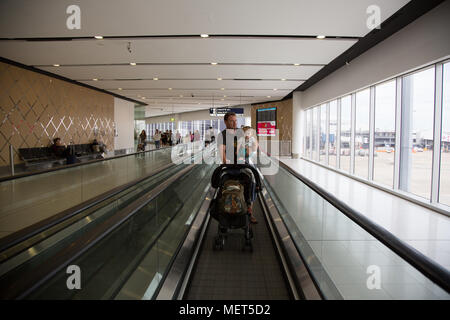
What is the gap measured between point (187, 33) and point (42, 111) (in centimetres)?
836

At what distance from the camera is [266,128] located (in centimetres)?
2111

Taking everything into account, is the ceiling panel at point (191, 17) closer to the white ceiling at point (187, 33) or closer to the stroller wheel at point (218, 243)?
the white ceiling at point (187, 33)

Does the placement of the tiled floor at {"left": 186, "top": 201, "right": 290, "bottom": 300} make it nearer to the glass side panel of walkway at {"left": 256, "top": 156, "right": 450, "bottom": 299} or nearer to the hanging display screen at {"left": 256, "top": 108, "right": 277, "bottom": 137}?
the glass side panel of walkway at {"left": 256, "top": 156, "right": 450, "bottom": 299}

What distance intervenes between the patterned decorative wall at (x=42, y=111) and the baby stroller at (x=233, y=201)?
952 centimetres

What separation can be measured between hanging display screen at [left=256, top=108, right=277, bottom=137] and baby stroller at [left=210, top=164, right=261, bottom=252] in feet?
56.1

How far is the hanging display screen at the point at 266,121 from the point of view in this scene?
2059cm

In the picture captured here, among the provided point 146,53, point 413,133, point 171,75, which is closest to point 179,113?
point 171,75

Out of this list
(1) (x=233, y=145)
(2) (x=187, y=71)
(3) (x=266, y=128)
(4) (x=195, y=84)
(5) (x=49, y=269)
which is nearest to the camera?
(5) (x=49, y=269)

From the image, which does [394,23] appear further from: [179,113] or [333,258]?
[179,113]

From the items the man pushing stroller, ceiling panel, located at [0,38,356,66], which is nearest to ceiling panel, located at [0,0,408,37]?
ceiling panel, located at [0,38,356,66]

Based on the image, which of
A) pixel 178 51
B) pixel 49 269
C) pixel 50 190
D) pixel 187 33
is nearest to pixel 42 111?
pixel 178 51

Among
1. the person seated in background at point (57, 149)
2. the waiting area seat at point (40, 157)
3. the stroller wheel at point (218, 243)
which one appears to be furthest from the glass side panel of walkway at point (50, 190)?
the person seated in background at point (57, 149)

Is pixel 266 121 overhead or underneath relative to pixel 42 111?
overhead

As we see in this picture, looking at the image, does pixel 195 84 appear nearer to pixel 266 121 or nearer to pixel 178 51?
pixel 178 51
